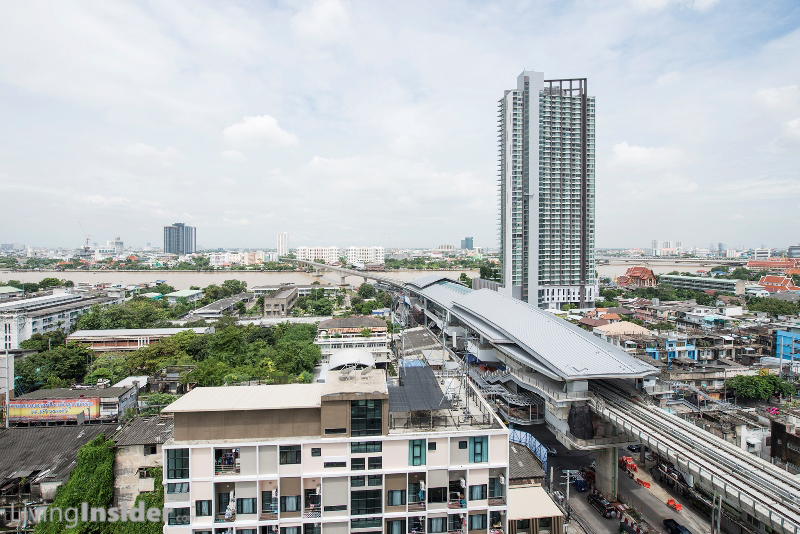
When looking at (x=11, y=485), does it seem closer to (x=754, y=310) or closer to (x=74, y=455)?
(x=74, y=455)

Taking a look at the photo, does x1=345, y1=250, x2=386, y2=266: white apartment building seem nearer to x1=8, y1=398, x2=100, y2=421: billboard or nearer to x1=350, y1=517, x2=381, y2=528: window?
x1=8, y1=398, x2=100, y2=421: billboard

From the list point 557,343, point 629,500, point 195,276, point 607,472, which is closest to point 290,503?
point 607,472

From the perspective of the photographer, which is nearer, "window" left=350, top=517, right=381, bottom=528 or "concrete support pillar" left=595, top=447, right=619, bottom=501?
"window" left=350, top=517, right=381, bottom=528

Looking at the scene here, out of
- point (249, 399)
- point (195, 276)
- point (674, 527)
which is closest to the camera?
point (249, 399)

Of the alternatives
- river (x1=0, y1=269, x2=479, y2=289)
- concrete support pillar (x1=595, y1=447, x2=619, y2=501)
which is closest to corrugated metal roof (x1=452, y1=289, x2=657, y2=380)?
concrete support pillar (x1=595, y1=447, x2=619, y2=501)

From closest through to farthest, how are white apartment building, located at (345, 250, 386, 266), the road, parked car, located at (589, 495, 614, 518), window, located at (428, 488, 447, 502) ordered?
window, located at (428, 488, 447, 502)
the road
parked car, located at (589, 495, 614, 518)
white apartment building, located at (345, 250, 386, 266)

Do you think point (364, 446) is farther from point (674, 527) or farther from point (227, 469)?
point (674, 527)

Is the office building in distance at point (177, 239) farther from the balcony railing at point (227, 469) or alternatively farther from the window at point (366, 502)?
the window at point (366, 502)
